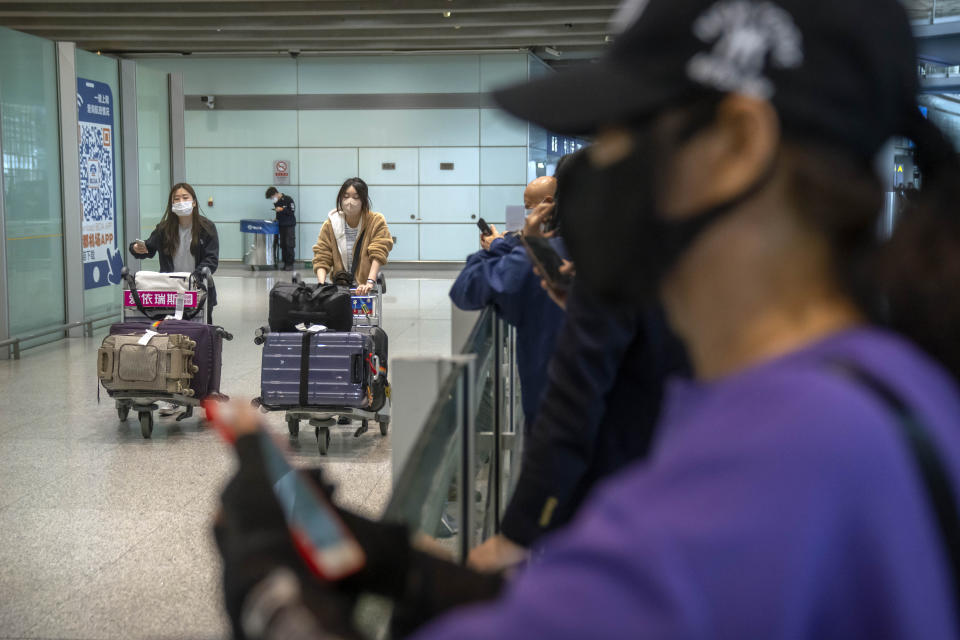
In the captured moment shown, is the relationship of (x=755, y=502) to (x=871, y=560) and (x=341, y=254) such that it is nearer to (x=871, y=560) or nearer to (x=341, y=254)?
(x=871, y=560)

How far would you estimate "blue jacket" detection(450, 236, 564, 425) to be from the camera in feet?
11.1

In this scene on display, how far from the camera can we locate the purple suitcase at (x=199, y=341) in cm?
696

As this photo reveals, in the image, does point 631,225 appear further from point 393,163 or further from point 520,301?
point 393,163

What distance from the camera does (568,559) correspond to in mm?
597

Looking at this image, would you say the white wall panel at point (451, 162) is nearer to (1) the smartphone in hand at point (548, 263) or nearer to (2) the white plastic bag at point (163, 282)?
(2) the white plastic bag at point (163, 282)

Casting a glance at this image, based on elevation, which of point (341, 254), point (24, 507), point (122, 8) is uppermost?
point (122, 8)

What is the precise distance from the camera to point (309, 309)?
6594mm

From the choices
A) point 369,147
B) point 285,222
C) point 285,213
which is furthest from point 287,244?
point 369,147

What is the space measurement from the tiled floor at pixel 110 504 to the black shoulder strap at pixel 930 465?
11.4ft

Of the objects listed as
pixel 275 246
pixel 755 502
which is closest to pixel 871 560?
pixel 755 502

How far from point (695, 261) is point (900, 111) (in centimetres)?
22

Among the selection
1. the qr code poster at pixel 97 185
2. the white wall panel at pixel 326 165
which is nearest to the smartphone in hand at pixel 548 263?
the qr code poster at pixel 97 185

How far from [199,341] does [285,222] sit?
15.6 m

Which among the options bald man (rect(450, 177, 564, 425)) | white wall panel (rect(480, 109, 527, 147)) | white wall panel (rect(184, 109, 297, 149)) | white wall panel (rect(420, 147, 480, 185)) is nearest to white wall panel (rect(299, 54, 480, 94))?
white wall panel (rect(480, 109, 527, 147))
